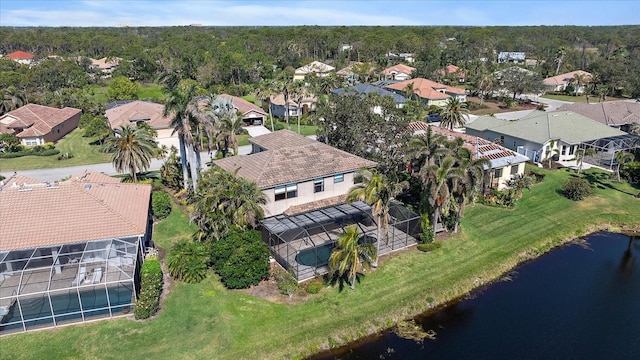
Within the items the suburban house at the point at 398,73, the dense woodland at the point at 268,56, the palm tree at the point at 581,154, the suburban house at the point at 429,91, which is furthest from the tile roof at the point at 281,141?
the suburban house at the point at 398,73

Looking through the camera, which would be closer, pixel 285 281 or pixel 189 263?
pixel 285 281

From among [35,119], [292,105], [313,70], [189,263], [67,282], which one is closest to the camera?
[67,282]

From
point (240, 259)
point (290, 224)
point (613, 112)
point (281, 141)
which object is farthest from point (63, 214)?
point (613, 112)

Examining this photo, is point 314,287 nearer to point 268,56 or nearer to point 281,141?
point 281,141

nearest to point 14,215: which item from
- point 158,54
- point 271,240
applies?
point 271,240

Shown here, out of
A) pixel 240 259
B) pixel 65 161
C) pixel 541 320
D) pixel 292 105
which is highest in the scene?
pixel 292 105

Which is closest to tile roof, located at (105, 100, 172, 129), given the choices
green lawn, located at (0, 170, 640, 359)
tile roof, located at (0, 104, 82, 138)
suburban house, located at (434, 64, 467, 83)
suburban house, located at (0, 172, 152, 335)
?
tile roof, located at (0, 104, 82, 138)

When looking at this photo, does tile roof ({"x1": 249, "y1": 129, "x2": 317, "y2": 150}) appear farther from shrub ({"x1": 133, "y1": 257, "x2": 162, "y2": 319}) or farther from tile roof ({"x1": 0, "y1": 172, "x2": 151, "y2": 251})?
shrub ({"x1": 133, "y1": 257, "x2": 162, "y2": 319})

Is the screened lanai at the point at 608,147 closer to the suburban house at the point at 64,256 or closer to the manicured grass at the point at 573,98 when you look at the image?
the manicured grass at the point at 573,98
